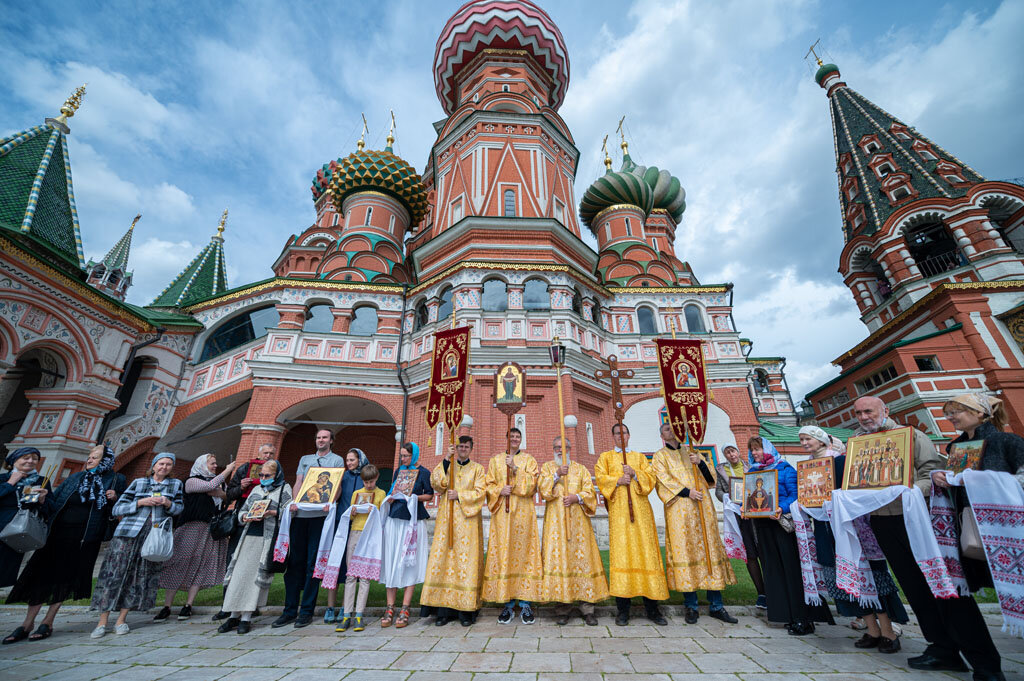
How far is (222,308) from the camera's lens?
46.6 ft

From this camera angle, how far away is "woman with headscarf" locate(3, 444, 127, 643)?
4090 millimetres

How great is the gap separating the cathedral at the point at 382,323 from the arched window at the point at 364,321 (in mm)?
65

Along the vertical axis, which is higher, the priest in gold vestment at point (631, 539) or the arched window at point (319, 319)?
the arched window at point (319, 319)

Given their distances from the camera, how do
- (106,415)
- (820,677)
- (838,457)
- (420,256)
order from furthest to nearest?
1. (420,256)
2. (106,415)
3. (838,457)
4. (820,677)

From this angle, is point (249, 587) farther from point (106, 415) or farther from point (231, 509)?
point (106, 415)

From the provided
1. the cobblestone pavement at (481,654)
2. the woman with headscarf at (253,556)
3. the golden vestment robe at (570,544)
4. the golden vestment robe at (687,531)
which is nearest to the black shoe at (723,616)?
the cobblestone pavement at (481,654)

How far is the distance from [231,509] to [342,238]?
15.0 meters

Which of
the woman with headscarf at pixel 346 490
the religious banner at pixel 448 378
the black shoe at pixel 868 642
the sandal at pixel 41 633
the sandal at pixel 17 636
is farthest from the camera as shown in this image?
the religious banner at pixel 448 378

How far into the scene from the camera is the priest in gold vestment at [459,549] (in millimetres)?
4285

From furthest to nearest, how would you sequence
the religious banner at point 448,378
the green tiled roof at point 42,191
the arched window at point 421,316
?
the arched window at point 421,316, the green tiled roof at point 42,191, the religious banner at point 448,378

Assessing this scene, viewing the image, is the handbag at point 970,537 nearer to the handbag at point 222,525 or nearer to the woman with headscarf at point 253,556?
the woman with headscarf at point 253,556

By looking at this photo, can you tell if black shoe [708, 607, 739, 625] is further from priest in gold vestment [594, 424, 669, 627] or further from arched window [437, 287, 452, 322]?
arched window [437, 287, 452, 322]

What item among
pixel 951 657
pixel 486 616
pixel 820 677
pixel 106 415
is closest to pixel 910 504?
pixel 951 657

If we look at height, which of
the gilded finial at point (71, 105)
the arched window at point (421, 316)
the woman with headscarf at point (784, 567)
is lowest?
the woman with headscarf at point (784, 567)
